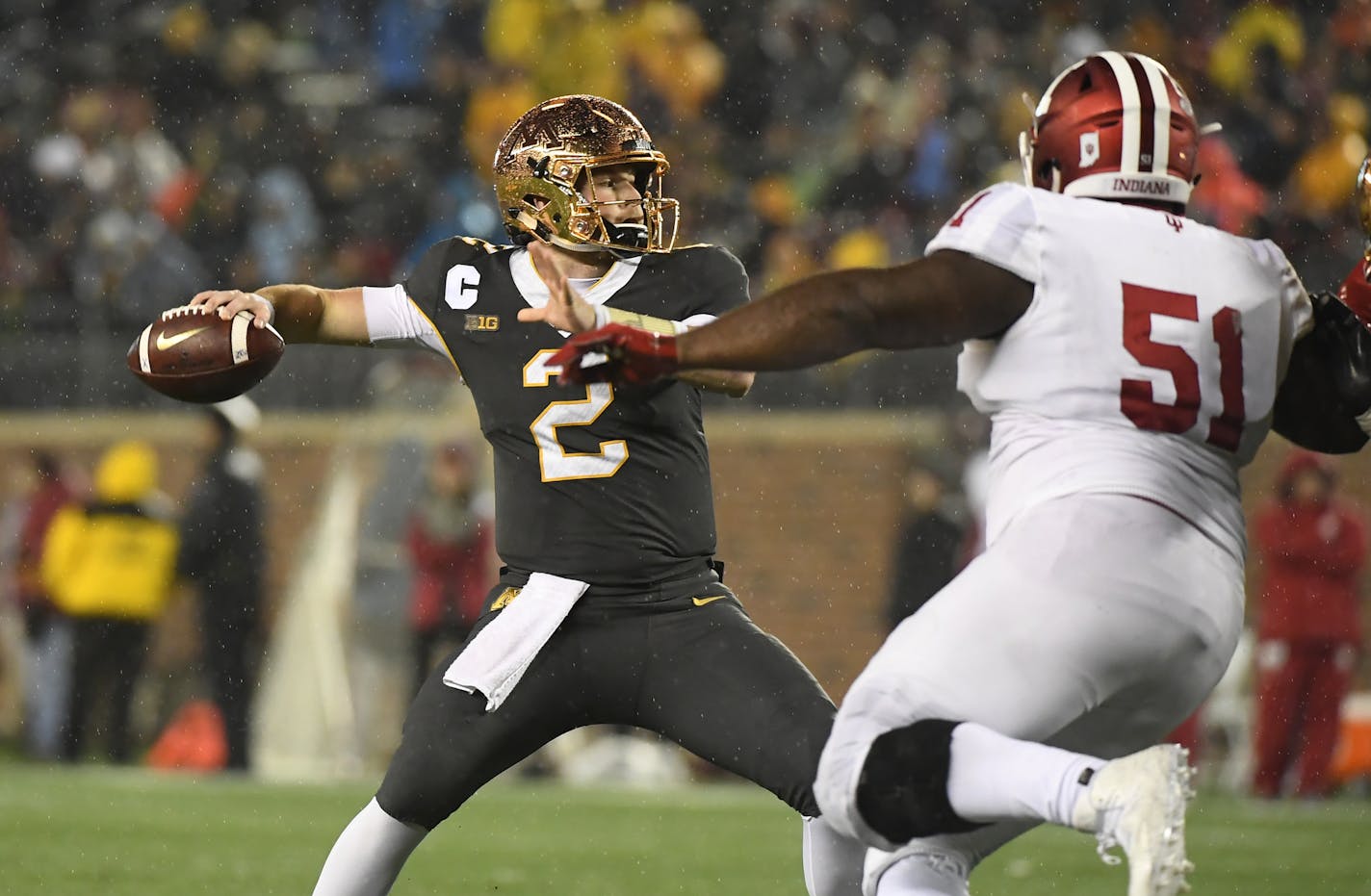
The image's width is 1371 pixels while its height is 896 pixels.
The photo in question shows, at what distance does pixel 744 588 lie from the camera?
10.8 m

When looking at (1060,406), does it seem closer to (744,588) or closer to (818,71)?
(744,588)

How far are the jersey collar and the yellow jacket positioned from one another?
22.3ft

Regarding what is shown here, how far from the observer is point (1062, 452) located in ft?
9.99

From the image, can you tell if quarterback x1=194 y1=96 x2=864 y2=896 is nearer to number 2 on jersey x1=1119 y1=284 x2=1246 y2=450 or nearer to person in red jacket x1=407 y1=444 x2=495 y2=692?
number 2 on jersey x1=1119 y1=284 x2=1246 y2=450

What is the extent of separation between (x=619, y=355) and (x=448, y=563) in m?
6.86

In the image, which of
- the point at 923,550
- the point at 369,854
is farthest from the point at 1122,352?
the point at 923,550

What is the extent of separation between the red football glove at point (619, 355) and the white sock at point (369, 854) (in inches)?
44.7

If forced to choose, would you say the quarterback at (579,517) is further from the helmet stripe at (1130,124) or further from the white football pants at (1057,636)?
the helmet stripe at (1130,124)

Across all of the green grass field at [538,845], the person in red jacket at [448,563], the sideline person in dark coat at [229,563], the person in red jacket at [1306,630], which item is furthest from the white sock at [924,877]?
the sideline person in dark coat at [229,563]

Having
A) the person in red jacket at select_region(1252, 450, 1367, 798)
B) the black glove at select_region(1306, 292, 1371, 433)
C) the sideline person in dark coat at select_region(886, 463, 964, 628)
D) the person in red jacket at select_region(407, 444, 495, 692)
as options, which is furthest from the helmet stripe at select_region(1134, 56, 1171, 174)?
the person in red jacket at select_region(407, 444, 495, 692)

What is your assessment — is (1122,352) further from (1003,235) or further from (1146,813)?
(1146,813)

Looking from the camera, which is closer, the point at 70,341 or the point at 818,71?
the point at 70,341

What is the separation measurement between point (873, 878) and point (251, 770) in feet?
24.0

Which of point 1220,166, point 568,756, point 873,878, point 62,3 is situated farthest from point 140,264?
point 873,878
